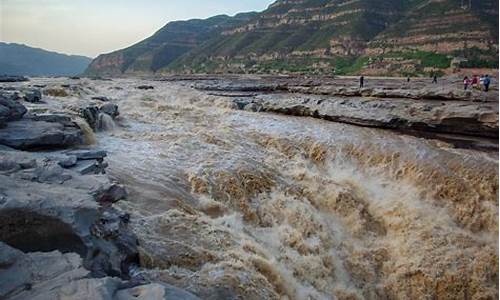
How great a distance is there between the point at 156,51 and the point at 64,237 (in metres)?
115

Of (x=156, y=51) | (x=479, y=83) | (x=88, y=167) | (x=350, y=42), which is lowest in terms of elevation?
(x=479, y=83)

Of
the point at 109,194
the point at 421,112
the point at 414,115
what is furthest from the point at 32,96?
the point at 421,112

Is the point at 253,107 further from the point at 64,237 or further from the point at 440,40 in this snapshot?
the point at 440,40

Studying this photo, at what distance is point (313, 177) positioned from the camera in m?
11.4

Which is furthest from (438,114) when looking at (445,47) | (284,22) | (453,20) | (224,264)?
(284,22)

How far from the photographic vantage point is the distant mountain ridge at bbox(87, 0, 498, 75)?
174 ft

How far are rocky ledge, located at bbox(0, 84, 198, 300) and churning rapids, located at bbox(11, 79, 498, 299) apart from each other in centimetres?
74

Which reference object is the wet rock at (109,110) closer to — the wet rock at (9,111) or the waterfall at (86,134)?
the waterfall at (86,134)

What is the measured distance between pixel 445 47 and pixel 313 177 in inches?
1999

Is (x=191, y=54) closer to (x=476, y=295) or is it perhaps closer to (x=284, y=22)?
(x=284, y=22)

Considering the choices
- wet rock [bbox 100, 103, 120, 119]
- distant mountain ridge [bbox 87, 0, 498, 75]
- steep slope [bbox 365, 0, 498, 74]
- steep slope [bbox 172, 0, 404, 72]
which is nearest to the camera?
wet rock [bbox 100, 103, 120, 119]

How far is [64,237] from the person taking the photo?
5199mm

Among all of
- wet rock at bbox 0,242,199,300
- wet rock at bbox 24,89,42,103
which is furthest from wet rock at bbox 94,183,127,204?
wet rock at bbox 24,89,42,103

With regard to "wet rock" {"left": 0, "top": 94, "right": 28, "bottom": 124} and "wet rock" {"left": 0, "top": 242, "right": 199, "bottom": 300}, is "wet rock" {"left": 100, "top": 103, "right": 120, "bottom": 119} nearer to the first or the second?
"wet rock" {"left": 0, "top": 94, "right": 28, "bottom": 124}
